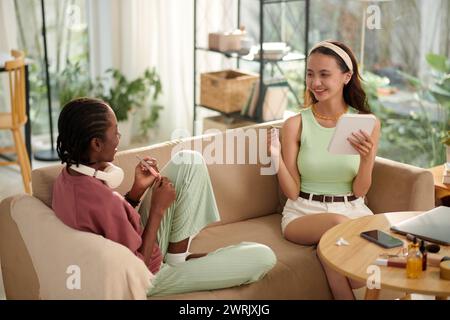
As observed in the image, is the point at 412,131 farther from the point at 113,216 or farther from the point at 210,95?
the point at 113,216

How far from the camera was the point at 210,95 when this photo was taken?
4.60 m

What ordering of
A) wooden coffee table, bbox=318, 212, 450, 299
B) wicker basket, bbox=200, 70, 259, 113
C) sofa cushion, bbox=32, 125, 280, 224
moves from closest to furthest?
wooden coffee table, bbox=318, 212, 450, 299
sofa cushion, bbox=32, 125, 280, 224
wicker basket, bbox=200, 70, 259, 113

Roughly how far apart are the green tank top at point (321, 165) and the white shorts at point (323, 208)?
0.04 meters

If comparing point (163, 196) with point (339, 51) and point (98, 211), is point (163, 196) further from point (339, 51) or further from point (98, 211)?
point (339, 51)

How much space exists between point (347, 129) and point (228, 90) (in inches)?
74.4

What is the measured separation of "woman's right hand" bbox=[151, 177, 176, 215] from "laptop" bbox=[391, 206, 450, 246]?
689 mm

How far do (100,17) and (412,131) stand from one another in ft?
7.17

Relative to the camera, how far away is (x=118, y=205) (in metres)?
2.29

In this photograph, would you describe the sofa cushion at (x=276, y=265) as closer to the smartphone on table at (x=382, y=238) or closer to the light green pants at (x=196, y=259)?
the light green pants at (x=196, y=259)

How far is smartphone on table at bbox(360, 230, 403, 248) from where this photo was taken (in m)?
2.33

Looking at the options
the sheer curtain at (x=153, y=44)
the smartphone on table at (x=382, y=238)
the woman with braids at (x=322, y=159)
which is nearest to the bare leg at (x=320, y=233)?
the woman with braids at (x=322, y=159)

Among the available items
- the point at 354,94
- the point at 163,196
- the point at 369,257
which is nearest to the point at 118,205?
the point at 163,196

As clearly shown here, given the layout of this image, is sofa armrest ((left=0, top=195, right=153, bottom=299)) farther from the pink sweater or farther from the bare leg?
the bare leg

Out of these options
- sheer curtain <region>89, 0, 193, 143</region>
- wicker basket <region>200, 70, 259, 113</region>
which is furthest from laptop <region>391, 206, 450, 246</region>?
sheer curtain <region>89, 0, 193, 143</region>
